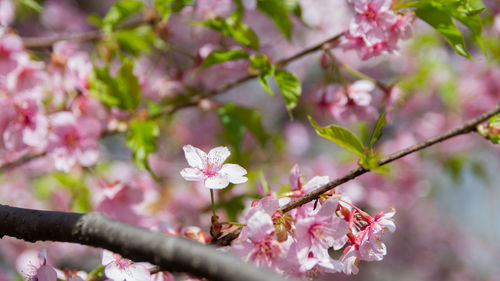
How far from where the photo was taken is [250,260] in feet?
3.10

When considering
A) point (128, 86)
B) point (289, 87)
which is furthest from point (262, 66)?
point (128, 86)

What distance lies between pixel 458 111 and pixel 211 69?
1575 millimetres

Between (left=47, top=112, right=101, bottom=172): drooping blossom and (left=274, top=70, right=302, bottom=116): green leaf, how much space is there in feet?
2.23

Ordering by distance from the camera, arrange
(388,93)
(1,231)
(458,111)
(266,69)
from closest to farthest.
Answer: (1,231), (266,69), (388,93), (458,111)

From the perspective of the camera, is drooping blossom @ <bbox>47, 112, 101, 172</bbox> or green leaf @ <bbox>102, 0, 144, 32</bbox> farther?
green leaf @ <bbox>102, 0, 144, 32</bbox>

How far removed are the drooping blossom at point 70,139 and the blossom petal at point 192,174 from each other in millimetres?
716

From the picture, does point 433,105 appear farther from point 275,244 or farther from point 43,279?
point 43,279

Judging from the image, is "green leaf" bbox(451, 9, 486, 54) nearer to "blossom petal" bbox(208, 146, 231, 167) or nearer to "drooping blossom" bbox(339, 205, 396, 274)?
"drooping blossom" bbox(339, 205, 396, 274)

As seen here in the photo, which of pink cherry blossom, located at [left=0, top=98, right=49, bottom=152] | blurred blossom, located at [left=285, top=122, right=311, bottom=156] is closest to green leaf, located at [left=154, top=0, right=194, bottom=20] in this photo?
pink cherry blossom, located at [left=0, top=98, right=49, bottom=152]

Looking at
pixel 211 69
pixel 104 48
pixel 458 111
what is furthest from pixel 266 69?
pixel 458 111

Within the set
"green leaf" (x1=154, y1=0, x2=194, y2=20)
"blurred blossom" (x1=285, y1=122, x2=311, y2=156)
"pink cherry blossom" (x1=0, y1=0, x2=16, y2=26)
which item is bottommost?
"blurred blossom" (x1=285, y1=122, x2=311, y2=156)

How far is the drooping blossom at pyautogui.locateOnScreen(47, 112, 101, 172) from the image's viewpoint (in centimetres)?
162

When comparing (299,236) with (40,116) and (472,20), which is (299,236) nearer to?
(472,20)

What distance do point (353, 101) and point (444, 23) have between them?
437 millimetres
